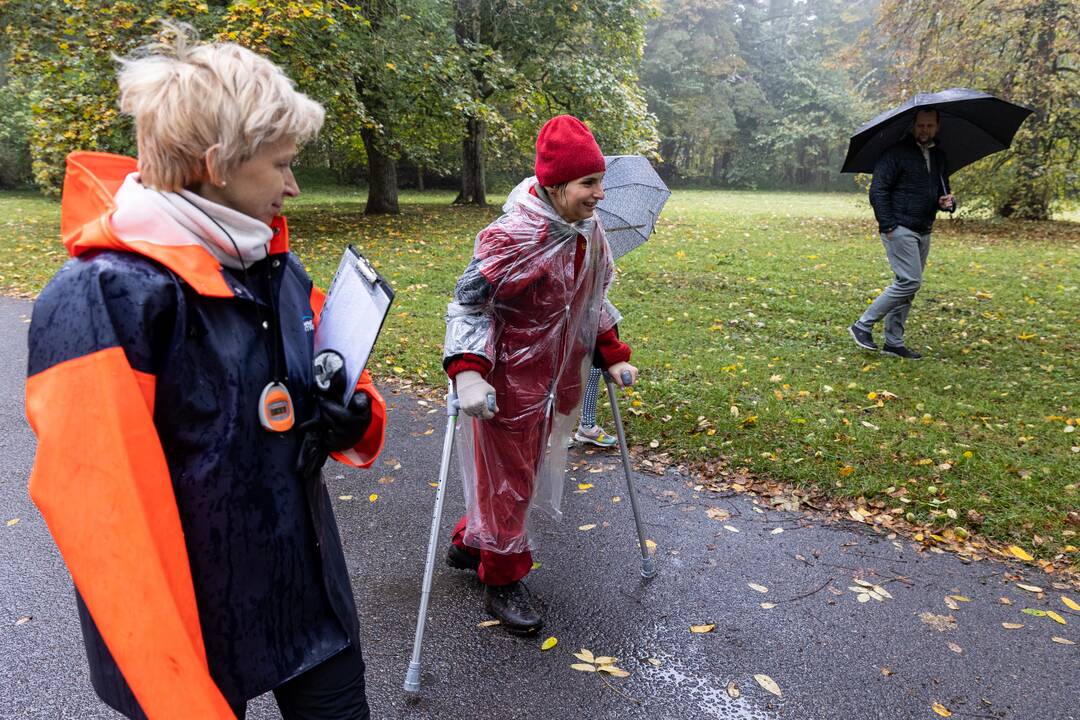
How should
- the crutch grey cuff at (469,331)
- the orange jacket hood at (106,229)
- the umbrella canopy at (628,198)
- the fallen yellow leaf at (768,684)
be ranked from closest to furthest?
the orange jacket hood at (106,229)
the crutch grey cuff at (469,331)
the fallen yellow leaf at (768,684)
the umbrella canopy at (628,198)

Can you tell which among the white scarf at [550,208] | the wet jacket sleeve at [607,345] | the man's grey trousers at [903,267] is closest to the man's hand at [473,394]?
the white scarf at [550,208]

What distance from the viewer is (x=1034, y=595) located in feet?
10.9

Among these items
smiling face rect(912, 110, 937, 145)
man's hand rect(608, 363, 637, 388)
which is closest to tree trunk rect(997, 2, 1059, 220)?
smiling face rect(912, 110, 937, 145)

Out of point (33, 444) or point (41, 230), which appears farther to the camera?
Answer: point (41, 230)

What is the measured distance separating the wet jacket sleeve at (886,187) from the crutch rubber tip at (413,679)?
17.9 feet

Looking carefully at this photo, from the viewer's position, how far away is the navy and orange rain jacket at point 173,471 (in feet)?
3.92

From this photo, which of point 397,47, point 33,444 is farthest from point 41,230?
point 33,444

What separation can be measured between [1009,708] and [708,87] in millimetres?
45622

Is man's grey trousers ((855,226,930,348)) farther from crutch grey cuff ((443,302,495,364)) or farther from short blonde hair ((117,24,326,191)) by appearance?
short blonde hair ((117,24,326,191))

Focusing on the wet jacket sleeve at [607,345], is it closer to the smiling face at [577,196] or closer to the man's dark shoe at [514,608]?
the smiling face at [577,196]

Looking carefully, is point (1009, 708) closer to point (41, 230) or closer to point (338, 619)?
point (338, 619)

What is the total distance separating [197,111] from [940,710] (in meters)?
3.06

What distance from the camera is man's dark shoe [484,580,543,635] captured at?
3043 mm

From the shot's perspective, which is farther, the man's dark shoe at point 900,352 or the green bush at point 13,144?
the green bush at point 13,144
